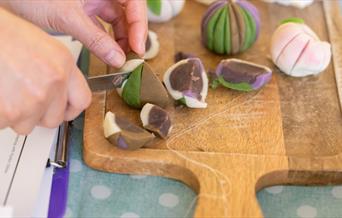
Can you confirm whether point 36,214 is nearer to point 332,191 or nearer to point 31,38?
point 31,38

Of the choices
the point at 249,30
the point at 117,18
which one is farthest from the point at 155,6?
the point at 249,30

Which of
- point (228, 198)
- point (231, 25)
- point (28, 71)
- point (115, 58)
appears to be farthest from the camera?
point (231, 25)

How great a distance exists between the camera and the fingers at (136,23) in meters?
1.04

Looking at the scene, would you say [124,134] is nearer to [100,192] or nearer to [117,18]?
[100,192]

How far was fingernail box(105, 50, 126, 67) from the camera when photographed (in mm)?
988

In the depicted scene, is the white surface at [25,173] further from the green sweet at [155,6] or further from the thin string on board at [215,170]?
the green sweet at [155,6]

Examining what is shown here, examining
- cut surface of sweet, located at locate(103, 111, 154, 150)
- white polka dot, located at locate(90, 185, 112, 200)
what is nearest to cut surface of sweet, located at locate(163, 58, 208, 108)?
cut surface of sweet, located at locate(103, 111, 154, 150)

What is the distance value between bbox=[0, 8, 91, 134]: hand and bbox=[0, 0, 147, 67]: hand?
0.18 m

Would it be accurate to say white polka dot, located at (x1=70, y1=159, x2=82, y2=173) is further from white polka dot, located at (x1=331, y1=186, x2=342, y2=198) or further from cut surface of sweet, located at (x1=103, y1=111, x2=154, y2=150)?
white polka dot, located at (x1=331, y1=186, x2=342, y2=198)

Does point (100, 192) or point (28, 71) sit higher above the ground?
point (28, 71)

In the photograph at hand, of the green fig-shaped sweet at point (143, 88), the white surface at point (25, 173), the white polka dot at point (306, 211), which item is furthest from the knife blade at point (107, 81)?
the white polka dot at point (306, 211)

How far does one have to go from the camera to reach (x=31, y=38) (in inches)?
28.8

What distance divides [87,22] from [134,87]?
0.14 meters

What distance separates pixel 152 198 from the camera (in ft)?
3.06
